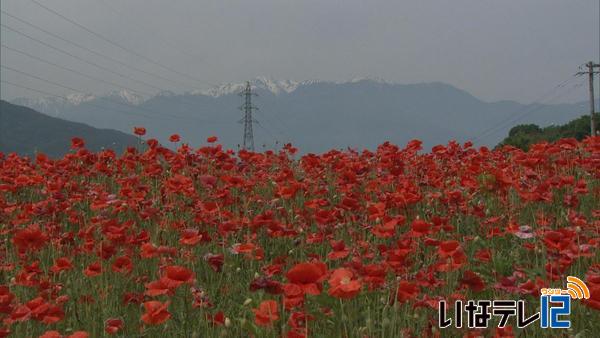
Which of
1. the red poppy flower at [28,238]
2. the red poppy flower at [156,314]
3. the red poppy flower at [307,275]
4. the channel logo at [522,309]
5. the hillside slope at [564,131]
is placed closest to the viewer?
the red poppy flower at [307,275]

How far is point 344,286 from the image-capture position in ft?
7.58

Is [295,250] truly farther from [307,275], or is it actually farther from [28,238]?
[307,275]

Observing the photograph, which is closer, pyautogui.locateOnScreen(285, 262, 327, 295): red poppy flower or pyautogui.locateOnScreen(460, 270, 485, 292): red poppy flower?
pyautogui.locateOnScreen(285, 262, 327, 295): red poppy flower

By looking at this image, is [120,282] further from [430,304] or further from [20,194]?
[20,194]

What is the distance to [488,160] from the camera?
799 centimetres

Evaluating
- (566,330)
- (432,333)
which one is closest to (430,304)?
(432,333)

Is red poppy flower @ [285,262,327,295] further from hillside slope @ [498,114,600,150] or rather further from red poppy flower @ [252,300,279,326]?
hillside slope @ [498,114,600,150]

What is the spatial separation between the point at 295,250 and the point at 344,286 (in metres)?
2.73

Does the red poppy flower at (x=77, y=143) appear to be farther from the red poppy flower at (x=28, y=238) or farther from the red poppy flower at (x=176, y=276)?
the red poppy flower at (x=176, y=276)

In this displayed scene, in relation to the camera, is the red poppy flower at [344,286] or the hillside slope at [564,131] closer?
the red poppy flower at [344,286]

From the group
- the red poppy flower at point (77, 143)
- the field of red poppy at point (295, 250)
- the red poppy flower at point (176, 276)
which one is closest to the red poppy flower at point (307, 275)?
the field of red poppy at point (295, 250)

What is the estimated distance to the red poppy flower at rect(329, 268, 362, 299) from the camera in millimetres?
2279

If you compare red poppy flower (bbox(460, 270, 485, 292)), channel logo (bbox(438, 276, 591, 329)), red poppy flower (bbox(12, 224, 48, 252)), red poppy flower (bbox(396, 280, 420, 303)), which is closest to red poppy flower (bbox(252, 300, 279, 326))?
red poppy flower (bbox(396, 280, 420, 303))

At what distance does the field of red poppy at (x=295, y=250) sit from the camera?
301 cm
